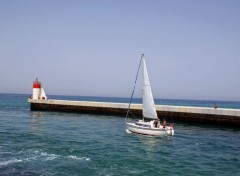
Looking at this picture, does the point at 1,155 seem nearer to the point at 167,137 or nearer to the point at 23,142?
the point at 23,142

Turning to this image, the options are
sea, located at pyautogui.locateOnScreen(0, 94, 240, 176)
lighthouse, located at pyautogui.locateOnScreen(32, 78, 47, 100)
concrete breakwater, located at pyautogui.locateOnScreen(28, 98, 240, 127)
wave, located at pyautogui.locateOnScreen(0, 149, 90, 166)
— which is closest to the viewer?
sea, located at pyautogui.locateOnScreen(0, 94, 240, 176)

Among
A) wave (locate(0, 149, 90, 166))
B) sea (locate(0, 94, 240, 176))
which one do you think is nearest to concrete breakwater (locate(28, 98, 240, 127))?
sea (locate(0, 94, 240, 176))

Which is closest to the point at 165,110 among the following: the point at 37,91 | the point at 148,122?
the point at 148,122

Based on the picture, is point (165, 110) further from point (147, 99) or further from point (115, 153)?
point (115, 153)

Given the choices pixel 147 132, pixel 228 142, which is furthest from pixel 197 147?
pixel 147 132

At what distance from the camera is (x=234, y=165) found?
21.8 m

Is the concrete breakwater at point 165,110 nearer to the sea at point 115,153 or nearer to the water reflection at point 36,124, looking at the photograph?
the sea at point 115,153

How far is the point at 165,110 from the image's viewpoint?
4972cm

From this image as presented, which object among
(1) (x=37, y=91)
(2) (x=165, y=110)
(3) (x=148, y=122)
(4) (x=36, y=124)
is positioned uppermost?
(1) (x=37, y=91)

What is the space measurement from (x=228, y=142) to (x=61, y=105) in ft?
132

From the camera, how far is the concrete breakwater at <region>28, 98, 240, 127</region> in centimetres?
4319

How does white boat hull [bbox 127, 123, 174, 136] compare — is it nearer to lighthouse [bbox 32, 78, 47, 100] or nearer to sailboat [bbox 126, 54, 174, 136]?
sailboat [bbox 126, 54, 174, 136]

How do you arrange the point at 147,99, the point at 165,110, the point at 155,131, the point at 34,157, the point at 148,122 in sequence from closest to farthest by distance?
the point at 34,157 → the point at 155,131 → the point at 148,122 → the point at 147,99 → the point at 165,110

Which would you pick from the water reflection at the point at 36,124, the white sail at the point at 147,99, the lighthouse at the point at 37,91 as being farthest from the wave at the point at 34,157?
the lighthouse at the point at 37,91
